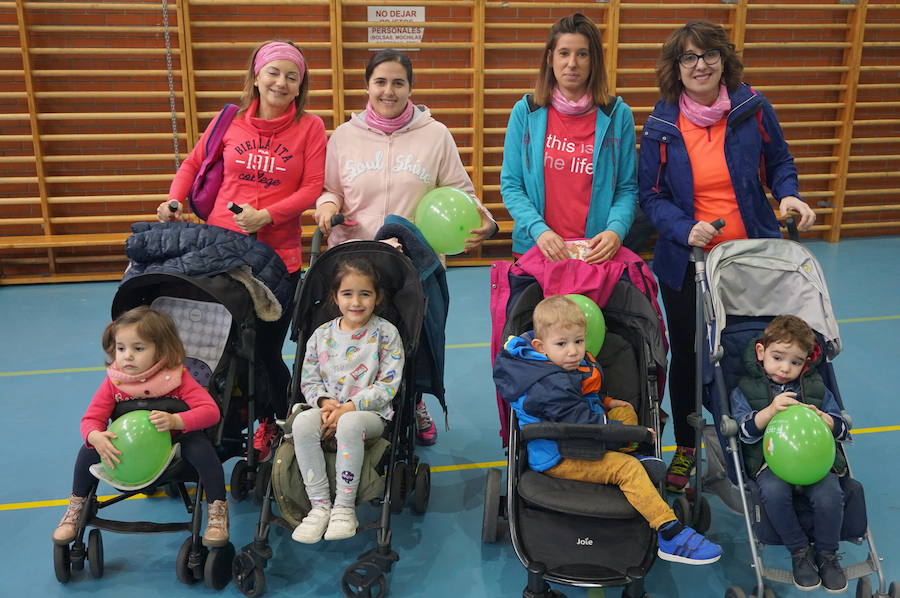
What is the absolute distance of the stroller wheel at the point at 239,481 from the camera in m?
3.01

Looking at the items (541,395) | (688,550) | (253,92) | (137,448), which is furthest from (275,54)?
(688,550)

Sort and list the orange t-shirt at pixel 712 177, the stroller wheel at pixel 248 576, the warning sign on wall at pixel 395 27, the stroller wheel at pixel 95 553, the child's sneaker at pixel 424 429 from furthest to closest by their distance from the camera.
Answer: the warning sign on wall at pixel 395 27 → the child's sneaker at pixel 424 429 → the orange t-shirt at pixel 712 177 → the stroller wheel at pixel 95 553 → the stroller wheel at pixel 248 576

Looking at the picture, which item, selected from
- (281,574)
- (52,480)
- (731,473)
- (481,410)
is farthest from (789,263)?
(52,480)

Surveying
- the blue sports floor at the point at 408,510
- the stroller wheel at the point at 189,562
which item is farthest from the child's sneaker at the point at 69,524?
the stroller wheel at the point at 189,562

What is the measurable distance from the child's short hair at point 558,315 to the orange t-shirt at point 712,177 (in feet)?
2.35

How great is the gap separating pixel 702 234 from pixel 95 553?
236 cm

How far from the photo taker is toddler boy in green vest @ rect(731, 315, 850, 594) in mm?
2285

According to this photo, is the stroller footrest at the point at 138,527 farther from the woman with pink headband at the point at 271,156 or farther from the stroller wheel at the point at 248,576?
the woman with pink headband at the point at 271,156

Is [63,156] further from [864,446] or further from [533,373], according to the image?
[864,446]

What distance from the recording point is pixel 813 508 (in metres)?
2.30

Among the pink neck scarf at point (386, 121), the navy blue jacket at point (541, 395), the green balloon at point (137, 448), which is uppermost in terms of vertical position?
the pink neck scarf at point (386, 121)

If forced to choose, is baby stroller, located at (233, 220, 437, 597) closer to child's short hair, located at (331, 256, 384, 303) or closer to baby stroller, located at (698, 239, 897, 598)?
child's short hair, located at (331, 256, 384, 303)

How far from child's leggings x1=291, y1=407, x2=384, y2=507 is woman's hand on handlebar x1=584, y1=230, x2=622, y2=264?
102 centimetres

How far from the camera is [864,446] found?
3.43m
